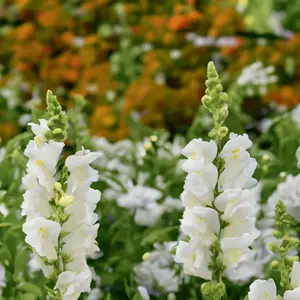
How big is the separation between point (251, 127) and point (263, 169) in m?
1.03

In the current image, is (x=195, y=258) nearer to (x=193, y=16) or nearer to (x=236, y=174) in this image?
(x=236, y=174)

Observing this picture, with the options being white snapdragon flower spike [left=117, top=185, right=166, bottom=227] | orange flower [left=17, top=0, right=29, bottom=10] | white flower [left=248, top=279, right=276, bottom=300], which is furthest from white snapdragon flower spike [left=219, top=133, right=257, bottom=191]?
orange flower [left=17, top=0, right=29, bottom=10]

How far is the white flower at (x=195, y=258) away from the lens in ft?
2.15

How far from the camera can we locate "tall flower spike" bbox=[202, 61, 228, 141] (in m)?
0.65

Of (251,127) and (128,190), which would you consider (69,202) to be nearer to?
(128,190)

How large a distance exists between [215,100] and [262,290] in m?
0.18

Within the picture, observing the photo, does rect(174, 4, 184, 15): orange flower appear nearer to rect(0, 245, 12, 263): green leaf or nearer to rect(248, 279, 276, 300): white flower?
rect(0, 245, 12, 263): green leaf

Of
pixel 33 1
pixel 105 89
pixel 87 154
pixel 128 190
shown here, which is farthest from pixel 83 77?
pixel 87 154

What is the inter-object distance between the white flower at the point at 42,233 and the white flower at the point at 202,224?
0.38 ft

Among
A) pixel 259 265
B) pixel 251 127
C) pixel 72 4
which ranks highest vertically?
pixel 259 265

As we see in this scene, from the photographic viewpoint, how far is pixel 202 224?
2.09 ft

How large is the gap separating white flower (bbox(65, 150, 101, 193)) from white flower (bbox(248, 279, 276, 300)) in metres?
0.18

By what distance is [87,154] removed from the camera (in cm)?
67

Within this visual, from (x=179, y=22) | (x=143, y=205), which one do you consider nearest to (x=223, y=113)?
(x=143, y=205)
